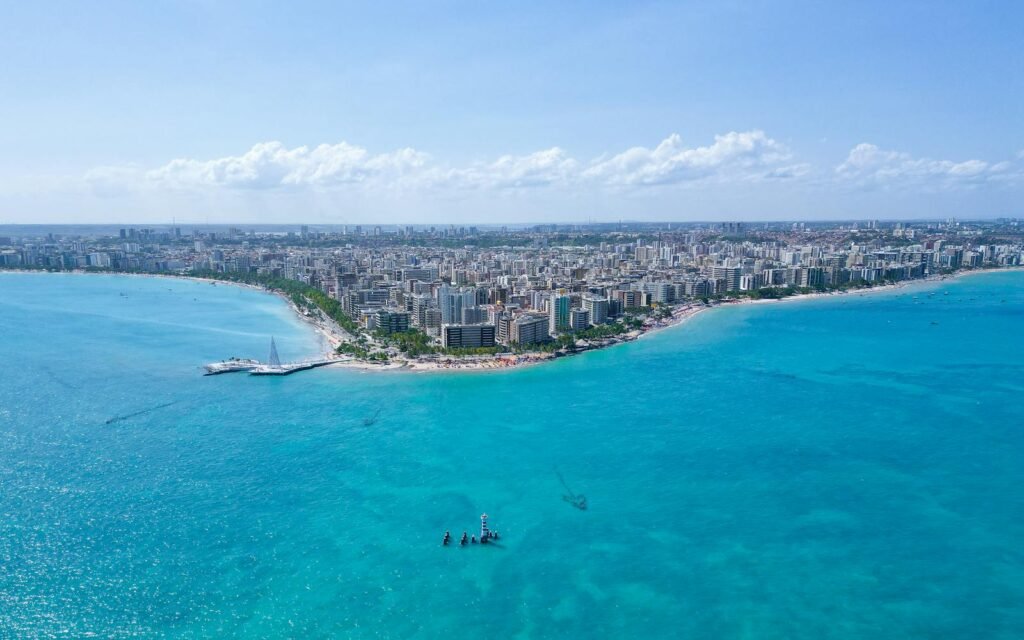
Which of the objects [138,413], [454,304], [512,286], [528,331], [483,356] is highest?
[512,286]

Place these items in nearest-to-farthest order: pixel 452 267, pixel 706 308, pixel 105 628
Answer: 1. pixel 105 628
2. pixel 706 308
3. pixel 452 267

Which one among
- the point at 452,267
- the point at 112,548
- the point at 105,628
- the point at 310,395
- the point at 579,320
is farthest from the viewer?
the point at 452,267

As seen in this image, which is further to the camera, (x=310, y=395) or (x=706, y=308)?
(x=706, y=308)

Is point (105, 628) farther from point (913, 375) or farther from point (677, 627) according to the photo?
point (913, 375)

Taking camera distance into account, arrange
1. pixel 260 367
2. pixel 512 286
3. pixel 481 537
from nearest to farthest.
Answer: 1. pixel 481 537
2. pixel 260 367
3. pixel 512 286

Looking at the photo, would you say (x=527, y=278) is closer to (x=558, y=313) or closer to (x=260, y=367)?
(x=558, y=313)

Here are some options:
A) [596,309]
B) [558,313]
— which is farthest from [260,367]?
[596,309]

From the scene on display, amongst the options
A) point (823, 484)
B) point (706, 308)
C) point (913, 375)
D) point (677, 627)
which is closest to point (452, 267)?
point (706, 308)

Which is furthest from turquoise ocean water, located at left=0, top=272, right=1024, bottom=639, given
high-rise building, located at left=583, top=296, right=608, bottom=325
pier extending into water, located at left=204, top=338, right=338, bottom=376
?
high-rise building, located at left=583, top=296, right=608, bottom=325
